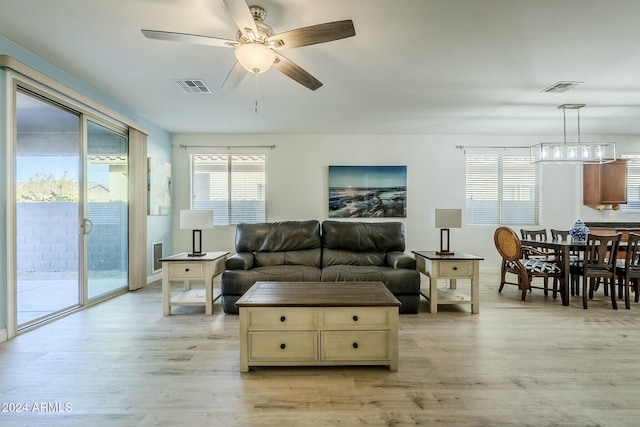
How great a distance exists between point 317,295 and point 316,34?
5.84 ft

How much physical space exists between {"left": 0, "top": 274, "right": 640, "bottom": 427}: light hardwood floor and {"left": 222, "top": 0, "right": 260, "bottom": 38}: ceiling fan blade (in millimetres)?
2229

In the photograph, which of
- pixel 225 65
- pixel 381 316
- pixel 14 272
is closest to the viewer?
pixel 381 316

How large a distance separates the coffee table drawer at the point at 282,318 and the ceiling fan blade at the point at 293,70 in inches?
70.4

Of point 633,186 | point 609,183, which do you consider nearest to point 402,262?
point 609,183

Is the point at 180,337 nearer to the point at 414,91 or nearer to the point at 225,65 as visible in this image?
the point at 225,65

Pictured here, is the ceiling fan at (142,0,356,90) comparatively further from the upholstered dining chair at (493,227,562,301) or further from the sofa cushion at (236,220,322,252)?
the upholstered dining chair at (493,227,562,301)

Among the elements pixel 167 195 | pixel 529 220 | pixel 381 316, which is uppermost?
pixel 167 195

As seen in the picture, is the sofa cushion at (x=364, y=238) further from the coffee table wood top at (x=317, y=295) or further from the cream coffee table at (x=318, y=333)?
the cream coffee table at (x=318, y=333)

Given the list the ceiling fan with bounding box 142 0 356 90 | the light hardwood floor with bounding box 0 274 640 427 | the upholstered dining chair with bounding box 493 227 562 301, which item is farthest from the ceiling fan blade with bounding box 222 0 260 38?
the upholstered dining chair with bounding box 493 227 562 301

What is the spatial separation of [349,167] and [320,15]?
11.2 ft

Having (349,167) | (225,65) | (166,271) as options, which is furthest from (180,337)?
(349,167)

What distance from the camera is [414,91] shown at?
3.61 metres

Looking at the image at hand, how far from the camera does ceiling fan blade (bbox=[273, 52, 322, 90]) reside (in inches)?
90.0

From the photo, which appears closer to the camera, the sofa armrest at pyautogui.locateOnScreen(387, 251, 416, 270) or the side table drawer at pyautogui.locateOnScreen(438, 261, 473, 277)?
the side table drawer at pyautogui.locateOnScreen(438, 261, 473, 277)
